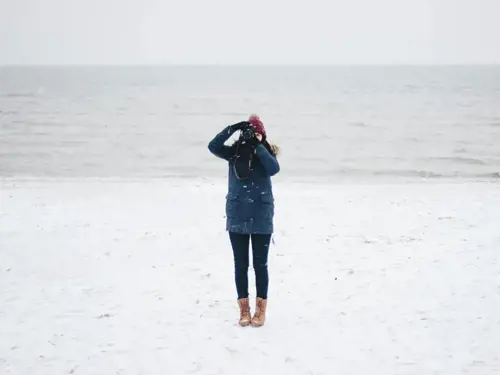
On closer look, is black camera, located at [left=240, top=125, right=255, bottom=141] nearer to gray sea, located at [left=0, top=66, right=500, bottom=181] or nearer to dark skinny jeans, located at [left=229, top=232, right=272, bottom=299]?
dark skinny jeans, located at [left=229, top=232, right=272, bottom=299]

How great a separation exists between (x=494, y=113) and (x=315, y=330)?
5400cm

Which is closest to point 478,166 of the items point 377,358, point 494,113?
point 377,358

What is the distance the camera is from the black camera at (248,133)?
20.2 feet

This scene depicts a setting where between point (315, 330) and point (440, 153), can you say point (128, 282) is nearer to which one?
point (315, 330)

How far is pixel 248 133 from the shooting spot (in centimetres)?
615

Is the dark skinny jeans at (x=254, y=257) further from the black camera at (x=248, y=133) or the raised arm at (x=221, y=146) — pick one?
the black camera at (x=248, y=133)

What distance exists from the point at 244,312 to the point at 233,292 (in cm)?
110

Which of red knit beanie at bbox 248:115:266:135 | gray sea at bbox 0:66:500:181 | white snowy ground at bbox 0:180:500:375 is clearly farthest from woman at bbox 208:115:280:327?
gray sea at bbox 0:66:500:181

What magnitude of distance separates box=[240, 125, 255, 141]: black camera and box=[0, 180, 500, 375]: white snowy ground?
1867 mm

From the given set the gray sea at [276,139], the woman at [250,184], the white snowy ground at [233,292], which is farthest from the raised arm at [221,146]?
the gray sea at [276,139]

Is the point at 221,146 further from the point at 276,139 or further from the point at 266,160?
the point at 276,139

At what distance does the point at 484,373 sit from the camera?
545 cm

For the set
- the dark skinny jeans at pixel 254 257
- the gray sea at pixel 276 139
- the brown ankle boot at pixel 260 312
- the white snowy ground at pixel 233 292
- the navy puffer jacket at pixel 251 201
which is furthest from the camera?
the gray sea at pixel 276 139

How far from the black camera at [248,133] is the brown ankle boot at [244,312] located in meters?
1.61
